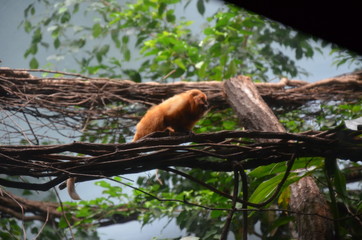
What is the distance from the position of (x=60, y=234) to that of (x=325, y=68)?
455 centimetres

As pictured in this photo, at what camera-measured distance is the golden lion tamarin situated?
2473mm

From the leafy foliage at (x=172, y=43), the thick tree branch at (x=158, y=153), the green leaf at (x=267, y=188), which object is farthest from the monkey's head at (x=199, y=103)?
the leafy foliage at (x=172, y=43)

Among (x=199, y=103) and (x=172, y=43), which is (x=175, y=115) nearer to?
(x=199, y=103)

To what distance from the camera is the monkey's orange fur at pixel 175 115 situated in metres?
2.47

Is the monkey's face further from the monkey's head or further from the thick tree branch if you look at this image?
the thick tree branch

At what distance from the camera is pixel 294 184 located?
6.70ft

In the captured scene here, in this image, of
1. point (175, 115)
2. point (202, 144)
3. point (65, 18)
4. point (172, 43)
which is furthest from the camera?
point (65, 18)

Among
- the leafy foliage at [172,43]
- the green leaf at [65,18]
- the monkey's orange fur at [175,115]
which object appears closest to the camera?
the monkey's orange fur at [175,115]

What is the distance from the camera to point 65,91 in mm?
3072

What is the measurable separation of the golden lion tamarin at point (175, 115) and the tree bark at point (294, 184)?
37 centimetres

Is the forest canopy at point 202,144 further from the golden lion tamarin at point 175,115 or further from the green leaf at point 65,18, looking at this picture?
the golden lion tamarin at point 175,115

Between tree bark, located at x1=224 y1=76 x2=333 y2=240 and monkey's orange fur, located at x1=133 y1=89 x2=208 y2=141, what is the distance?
1.22 feet

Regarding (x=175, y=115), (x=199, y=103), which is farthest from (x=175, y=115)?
(x=199, y=103)

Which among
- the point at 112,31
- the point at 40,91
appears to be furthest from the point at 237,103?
the point at 112,31
